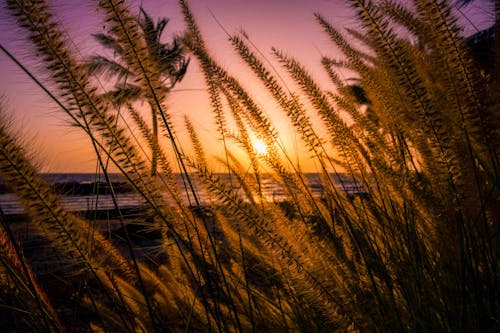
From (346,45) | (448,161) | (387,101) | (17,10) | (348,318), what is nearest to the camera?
(17,10)

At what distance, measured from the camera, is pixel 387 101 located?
3.52 ft

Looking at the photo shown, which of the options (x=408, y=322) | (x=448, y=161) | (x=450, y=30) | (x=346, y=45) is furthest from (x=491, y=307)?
(x=346, y=45)

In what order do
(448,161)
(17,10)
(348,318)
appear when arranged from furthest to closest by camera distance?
(348,318) → (448,161) → (17,10)

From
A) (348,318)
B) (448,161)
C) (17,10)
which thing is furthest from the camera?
(348,318)

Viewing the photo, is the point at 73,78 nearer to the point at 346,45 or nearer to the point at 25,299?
the point at 25,299

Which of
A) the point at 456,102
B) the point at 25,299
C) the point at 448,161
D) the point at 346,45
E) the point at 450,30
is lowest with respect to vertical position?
the point at 25,299

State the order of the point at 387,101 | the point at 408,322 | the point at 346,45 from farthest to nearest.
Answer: the point at 346,45, the point at 387,101, the point at 408,322

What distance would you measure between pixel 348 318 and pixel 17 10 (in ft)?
3.04

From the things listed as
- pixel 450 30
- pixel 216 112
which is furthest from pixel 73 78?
pixel 450 30

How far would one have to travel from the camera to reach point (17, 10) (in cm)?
55

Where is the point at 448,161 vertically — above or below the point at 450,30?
below

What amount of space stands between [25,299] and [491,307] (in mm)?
1135

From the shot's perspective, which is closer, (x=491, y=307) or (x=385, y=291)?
(x=491, y=307)

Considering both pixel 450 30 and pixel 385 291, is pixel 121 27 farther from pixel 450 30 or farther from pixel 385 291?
pixel 385 291
